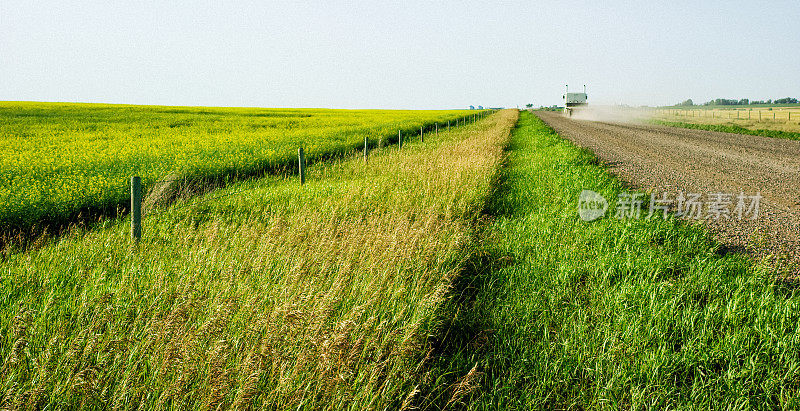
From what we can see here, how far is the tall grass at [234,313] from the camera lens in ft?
7.40

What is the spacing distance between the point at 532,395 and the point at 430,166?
7002 millimetres

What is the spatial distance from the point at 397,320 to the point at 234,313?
3.66 feet

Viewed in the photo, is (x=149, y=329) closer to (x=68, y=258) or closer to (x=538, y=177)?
(x=68, y=258)

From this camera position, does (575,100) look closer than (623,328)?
No

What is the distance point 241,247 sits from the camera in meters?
4.50

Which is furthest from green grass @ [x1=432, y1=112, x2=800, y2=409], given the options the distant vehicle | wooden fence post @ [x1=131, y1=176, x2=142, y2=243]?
the distant vehicle

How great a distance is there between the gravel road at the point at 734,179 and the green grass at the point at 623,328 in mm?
787

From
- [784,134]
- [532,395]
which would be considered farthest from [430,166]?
[784,134]
